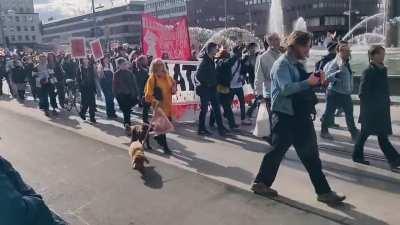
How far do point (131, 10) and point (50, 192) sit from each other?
4869 inches

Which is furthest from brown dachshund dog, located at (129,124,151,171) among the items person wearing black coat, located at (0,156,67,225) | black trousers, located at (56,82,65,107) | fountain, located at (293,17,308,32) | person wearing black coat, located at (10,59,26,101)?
person wearing black coat, located at (10,59,26,101)

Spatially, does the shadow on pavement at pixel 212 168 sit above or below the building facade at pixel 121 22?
below

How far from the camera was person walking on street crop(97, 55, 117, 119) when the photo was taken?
493 inches

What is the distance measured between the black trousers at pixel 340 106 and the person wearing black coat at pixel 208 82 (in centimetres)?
197

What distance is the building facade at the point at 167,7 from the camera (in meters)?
125

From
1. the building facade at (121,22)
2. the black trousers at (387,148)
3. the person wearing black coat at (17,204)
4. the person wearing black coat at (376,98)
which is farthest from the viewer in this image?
the building facade at (121,22)

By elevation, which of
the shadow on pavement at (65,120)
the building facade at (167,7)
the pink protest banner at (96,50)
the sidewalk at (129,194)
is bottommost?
the sidewalk at (129,194)

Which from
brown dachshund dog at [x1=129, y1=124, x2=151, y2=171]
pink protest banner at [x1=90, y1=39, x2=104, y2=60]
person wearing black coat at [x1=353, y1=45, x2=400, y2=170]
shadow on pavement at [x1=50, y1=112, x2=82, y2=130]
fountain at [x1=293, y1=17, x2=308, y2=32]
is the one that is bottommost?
shadow on pavement at [x1=50, y1=112, x2=82, y2=130]

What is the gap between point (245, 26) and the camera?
9644cm

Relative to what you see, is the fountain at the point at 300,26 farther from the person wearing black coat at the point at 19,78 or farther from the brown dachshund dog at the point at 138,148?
the person wearing black coat at the point at 19,78

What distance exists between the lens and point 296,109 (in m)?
5.10

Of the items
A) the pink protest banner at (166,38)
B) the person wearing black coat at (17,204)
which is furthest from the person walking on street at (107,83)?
the person wearing black coat at (17,204)

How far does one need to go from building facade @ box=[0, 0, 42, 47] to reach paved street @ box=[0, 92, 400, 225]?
130 m

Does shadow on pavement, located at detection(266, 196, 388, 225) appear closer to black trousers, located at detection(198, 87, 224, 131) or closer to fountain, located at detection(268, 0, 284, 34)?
black trousers, located at detection(198, 87, 224, 131)
